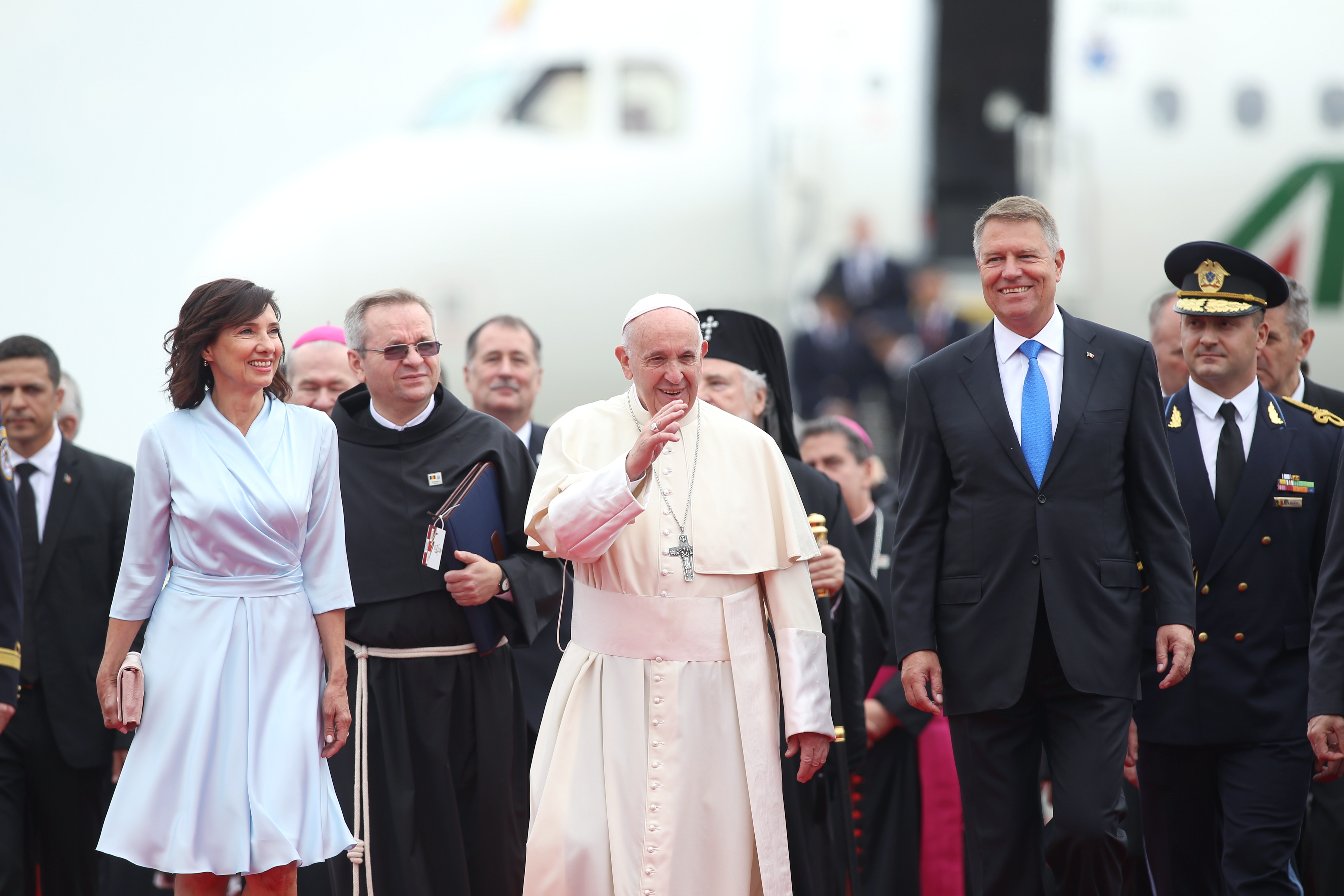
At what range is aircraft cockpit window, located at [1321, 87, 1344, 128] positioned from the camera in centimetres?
1214

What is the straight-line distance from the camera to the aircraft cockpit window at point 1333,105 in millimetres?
12141

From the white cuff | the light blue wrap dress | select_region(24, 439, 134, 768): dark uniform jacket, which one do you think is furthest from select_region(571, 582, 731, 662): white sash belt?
select_region(24, 439, 134, 768): dark uniform jacket

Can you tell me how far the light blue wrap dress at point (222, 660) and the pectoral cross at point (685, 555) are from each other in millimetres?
894

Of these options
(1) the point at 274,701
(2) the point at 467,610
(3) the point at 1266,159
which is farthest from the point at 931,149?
(1) the point at 274,701

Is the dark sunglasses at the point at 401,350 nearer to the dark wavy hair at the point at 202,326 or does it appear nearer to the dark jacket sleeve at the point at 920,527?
the dark wavy hair at the point at 202,326

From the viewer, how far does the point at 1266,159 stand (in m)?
11.9

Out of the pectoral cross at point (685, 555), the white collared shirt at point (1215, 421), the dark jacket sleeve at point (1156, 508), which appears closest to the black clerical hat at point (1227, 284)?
the white collared shirt at point (1215, 421)

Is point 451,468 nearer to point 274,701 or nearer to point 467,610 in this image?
point 467,610

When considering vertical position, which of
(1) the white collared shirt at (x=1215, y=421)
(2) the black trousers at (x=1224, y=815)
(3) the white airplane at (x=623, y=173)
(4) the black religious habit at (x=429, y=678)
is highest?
(3) the white airplane at (x=623, y=173)

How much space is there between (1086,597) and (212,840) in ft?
A: 7.25

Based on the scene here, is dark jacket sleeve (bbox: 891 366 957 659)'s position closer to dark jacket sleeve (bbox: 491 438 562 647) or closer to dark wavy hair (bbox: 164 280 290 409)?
dark jacket sleeve (bbox: 491 438 562 647)

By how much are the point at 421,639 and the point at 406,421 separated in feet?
2.17

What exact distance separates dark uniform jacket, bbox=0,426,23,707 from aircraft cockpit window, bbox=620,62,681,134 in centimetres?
777

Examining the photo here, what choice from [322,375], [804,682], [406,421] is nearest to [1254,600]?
[804,682]
